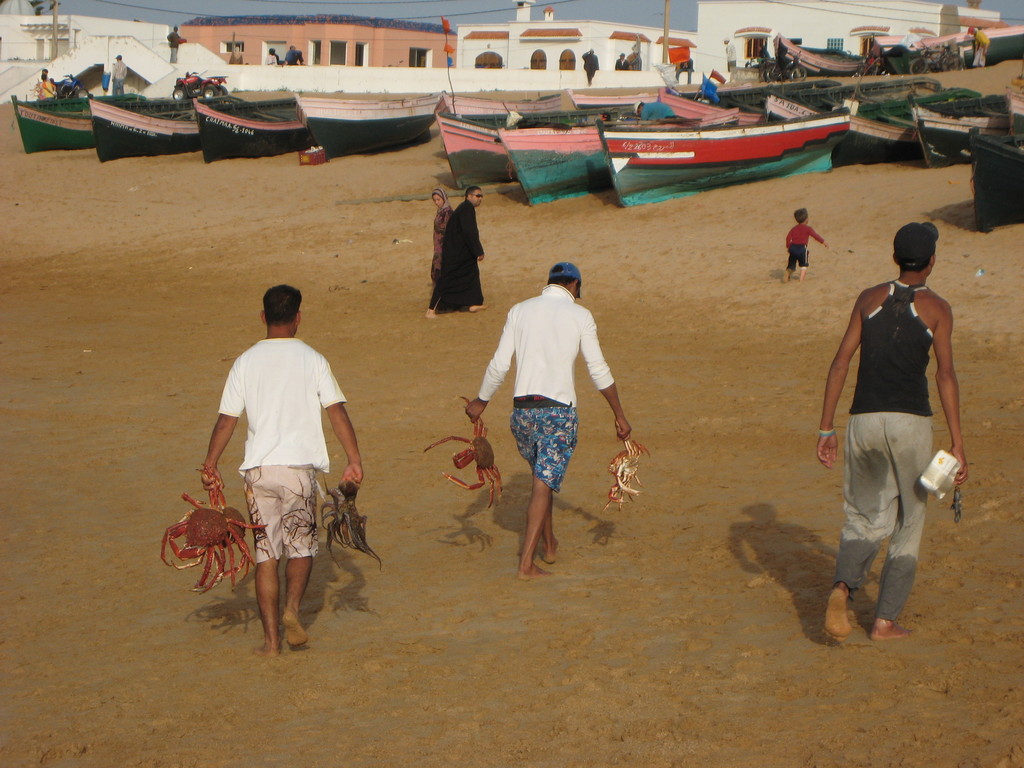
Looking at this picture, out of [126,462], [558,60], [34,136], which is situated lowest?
Result: [126,462]

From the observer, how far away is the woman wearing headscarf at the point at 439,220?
12.9 metres

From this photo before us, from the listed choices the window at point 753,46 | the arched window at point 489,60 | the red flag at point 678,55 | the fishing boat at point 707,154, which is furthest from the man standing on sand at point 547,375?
the arched window at point 489,60

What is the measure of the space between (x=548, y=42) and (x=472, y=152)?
31.0 metres

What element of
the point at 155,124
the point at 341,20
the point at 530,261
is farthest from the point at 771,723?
the point at 341,20

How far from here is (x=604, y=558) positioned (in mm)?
→ 5953

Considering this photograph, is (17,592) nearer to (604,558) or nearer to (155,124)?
(604,558)

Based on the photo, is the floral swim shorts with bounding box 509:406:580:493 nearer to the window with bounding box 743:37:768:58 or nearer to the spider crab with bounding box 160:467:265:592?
the spider crab with bounding box 160:467:265:592

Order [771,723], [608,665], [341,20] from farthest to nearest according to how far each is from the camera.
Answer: [341,20] → [608,665] → [771,723]

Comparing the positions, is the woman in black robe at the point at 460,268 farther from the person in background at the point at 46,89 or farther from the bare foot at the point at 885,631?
the person in background at the point at 46,89

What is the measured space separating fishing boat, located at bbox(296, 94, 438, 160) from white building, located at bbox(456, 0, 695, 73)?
2228cm

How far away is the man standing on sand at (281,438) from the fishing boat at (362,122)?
2105 centimetres

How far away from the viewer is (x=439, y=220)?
13.2 meters

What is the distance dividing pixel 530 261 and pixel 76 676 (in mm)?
11826

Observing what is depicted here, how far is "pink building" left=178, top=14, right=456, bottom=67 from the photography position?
57562 millimetres
